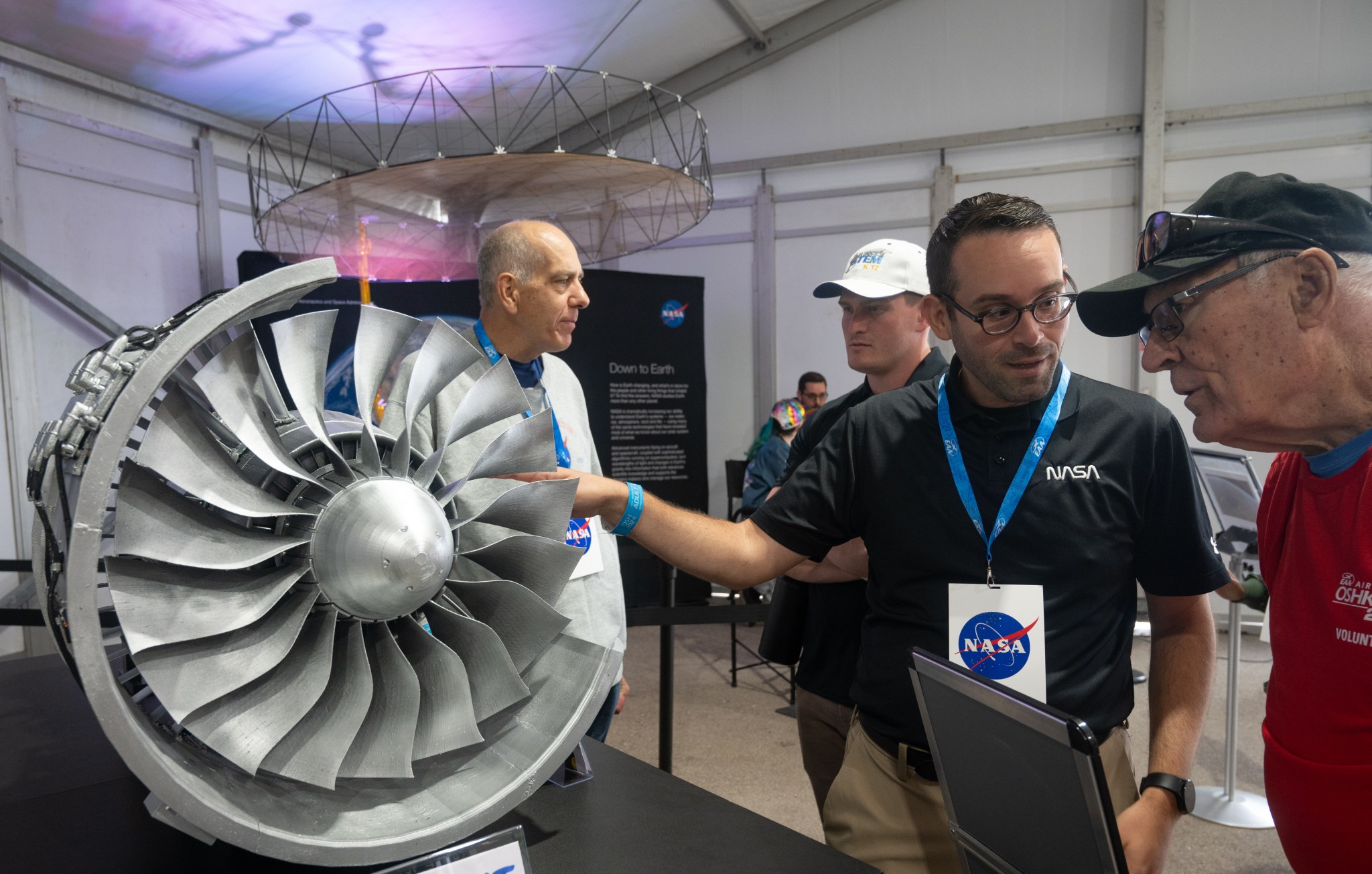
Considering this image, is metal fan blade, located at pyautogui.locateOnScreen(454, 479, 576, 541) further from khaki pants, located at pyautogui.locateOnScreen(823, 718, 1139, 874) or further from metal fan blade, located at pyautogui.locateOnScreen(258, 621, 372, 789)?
khaki pants, located at pyautogui.locateOnScreen(823, 718, 1139, 874)

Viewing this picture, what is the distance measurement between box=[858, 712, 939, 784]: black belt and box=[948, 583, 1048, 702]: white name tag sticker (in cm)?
17

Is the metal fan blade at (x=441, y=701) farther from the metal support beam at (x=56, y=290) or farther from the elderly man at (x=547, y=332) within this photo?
the metal support beam at (x=56, y=290)

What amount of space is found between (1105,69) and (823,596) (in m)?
6.48

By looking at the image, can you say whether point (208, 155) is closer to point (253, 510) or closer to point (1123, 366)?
point (253, 510)

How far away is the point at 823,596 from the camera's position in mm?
2006

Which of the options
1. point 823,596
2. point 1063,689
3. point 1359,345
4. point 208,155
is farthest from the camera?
point 208,155

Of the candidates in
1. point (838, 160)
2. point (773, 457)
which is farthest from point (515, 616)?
point (838, 160)

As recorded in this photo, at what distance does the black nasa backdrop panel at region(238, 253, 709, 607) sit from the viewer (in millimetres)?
6074

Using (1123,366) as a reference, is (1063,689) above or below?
below

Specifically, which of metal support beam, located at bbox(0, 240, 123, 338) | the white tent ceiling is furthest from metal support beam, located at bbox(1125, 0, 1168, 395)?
metal support beam, located at bbox(0, 240, 123, 338)

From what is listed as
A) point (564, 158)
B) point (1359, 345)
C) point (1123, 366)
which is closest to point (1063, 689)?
point (1359, 345)

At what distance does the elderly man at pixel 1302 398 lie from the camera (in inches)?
40.2

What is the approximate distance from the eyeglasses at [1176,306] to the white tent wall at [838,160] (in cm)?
578

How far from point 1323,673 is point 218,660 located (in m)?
1.39
